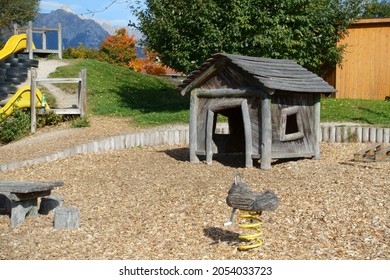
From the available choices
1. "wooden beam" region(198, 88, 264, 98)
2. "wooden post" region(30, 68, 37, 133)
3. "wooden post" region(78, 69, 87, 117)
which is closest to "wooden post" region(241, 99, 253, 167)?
"wooden beam" region(198, 88, 264, 98)

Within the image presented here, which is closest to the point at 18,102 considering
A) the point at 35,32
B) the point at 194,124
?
the point at 194,124

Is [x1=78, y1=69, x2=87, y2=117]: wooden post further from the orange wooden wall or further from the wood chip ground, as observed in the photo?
the orange wooden wall

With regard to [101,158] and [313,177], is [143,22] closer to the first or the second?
[101,158]

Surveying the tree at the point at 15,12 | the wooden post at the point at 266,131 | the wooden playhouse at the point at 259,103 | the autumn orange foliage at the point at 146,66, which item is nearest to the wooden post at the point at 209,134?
the wooden playhouse at the point at 259,103

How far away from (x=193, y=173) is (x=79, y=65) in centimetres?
1812

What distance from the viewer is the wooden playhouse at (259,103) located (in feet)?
38.3

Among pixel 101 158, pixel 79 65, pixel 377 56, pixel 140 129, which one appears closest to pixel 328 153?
pixel 101 158

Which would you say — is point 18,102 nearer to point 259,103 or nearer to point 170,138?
point 170,138

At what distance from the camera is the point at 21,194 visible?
861 cm

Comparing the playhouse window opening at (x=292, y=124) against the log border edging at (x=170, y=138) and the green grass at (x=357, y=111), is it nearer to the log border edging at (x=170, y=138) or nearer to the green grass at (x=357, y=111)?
the log border edging at (x=170, y=138)

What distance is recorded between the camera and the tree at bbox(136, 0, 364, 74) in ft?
63.9

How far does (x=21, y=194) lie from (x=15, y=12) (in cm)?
3831

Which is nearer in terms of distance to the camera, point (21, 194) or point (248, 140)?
point (21, 194)

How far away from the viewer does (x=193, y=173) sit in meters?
11.2
